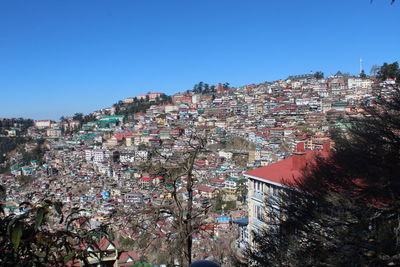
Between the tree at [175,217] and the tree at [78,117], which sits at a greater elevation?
the tree at [78,117]

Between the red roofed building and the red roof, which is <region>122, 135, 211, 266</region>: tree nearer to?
the red roofed building

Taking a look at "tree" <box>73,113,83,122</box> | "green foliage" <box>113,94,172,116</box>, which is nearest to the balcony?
"green foliage" <box>113,94,172,116</box>

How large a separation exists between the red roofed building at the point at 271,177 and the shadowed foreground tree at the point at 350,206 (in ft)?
5.40

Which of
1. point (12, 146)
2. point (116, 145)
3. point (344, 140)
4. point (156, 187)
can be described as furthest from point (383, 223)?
point (12, 146)

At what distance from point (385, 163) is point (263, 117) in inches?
2605

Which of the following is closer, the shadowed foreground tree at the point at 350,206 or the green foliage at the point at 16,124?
the shadowed foreground tree at the point at 350,206

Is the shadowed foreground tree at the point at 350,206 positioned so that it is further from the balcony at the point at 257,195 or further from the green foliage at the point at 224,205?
the green foliage at the point at 224,205

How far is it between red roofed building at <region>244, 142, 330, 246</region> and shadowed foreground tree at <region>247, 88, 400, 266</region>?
165cm

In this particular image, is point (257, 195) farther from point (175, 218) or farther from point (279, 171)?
point (175, 218)

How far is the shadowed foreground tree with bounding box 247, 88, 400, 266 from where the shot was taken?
357 centimetres

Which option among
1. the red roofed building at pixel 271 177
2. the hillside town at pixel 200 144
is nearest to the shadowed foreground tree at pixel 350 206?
the hillside town at pixel 200 144

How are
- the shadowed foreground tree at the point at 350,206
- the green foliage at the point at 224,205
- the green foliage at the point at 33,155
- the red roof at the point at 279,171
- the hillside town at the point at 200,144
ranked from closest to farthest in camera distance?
1. the shadowed foreground tree at the point at 350,206
2. the red roof at the point at 279,171
3. the hillside town at the point at 200,144
4. the green foliage at the point at 224,205
5. the green foliage at the point at 33,155

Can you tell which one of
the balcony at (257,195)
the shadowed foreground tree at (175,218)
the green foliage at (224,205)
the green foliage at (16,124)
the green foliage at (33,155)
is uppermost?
the green foliage at (16,124)

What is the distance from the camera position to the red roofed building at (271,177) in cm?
754
